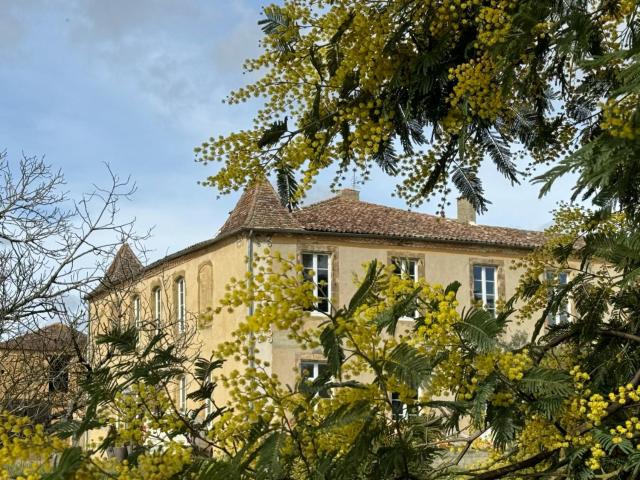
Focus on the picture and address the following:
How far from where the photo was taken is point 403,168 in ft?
18.0

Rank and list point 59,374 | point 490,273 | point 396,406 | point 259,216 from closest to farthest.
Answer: point 396,406
point 59,374
point 259,216
point 490,273

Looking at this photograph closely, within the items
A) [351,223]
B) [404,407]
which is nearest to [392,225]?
[351,223]

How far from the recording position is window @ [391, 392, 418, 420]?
3.39 m

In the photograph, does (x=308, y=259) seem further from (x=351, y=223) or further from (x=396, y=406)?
(x=396, y=406)

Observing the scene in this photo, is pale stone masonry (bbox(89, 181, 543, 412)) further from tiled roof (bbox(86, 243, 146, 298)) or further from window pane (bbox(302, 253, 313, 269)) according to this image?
tiled roof (bbox(86, 243, 146, 298))

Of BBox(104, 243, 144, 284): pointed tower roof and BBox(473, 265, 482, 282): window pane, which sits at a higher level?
BBox(473, 265, 482, 282): window pane

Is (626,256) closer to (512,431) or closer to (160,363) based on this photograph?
(512,431)

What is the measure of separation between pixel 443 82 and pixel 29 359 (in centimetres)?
850

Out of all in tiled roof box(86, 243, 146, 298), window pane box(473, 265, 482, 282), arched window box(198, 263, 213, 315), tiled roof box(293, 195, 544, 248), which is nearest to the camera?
tiled roof box(86, 243, 146, 298)

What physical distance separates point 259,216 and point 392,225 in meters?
4.18

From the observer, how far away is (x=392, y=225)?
89.2 feet

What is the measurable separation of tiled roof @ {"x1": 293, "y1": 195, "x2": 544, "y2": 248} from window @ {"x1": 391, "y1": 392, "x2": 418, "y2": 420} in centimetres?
2171

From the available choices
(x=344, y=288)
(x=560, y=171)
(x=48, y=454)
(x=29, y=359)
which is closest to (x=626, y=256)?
(x=560, y=171)

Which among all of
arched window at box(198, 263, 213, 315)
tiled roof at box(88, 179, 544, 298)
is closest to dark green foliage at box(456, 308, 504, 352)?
tiled roof at box(88, 179, 544, 298)
